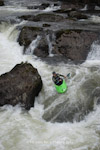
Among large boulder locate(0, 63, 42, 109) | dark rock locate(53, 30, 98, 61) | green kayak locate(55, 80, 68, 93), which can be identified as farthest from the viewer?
dark rock locate(53, 30, 98, 61)

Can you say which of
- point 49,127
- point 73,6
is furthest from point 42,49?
point 73,6

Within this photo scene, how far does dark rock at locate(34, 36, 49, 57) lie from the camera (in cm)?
1101

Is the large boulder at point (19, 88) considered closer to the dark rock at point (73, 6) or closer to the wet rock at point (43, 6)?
the wet rock at point (43, 6)

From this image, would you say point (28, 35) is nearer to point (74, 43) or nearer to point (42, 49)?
point (42, 49)

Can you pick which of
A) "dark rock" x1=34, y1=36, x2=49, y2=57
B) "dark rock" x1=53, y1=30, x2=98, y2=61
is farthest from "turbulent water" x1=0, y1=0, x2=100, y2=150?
"dark rock" x1=34, y1=36, x2=49, y2=57

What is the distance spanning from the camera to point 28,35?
12023 mm

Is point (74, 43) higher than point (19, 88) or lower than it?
higher

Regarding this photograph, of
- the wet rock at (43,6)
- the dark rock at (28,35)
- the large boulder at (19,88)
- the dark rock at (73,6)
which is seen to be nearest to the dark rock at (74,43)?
the dark rock at (28,35)

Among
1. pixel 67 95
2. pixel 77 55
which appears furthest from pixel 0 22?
pixel 67 95

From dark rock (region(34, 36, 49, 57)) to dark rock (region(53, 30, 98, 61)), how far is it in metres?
0.49

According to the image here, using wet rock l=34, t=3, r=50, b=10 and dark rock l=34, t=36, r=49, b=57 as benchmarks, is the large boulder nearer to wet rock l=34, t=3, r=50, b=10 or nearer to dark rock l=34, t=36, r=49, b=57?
dark rock l=34, t=36, r=49, b=57

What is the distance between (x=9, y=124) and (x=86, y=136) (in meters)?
2.54

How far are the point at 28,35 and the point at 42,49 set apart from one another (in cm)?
155

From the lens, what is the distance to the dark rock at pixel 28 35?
1177cm
